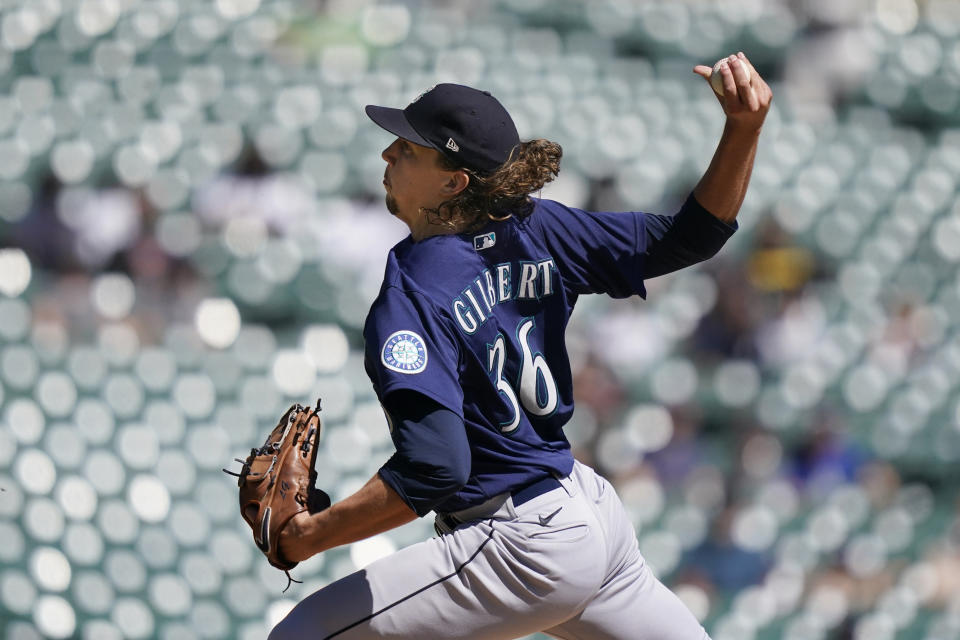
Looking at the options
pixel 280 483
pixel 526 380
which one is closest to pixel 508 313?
pixel 526 380

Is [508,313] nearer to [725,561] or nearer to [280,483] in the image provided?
[280,483]

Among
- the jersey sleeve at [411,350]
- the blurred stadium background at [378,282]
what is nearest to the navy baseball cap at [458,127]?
the jersey sleeve at [411,350]

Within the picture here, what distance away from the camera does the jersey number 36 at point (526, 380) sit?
1.69 m

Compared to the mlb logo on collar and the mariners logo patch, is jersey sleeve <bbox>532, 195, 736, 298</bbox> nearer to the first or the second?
the mlb logo on collar

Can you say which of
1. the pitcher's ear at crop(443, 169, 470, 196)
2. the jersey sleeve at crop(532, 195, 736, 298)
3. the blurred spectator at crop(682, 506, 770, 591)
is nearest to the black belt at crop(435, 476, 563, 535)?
the jersey sleeve at crop(532, 195, 736, 298)

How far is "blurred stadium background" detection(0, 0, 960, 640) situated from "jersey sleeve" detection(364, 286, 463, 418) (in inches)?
75.4

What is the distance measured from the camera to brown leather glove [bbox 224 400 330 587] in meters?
1.64

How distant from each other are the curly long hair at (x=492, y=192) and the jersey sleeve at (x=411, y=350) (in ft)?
0.56

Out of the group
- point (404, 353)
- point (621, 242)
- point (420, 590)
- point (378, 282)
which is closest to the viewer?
point (404, 353)

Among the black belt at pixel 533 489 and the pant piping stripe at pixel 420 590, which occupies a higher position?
the black belt at pixel 533 489

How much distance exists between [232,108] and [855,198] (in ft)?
6.95

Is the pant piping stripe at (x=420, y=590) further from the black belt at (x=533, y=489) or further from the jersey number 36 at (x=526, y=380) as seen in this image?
the jersey number 36 at (x=526, y=380)

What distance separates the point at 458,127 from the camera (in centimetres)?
168

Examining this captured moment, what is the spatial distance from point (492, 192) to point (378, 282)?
6.17 ft
